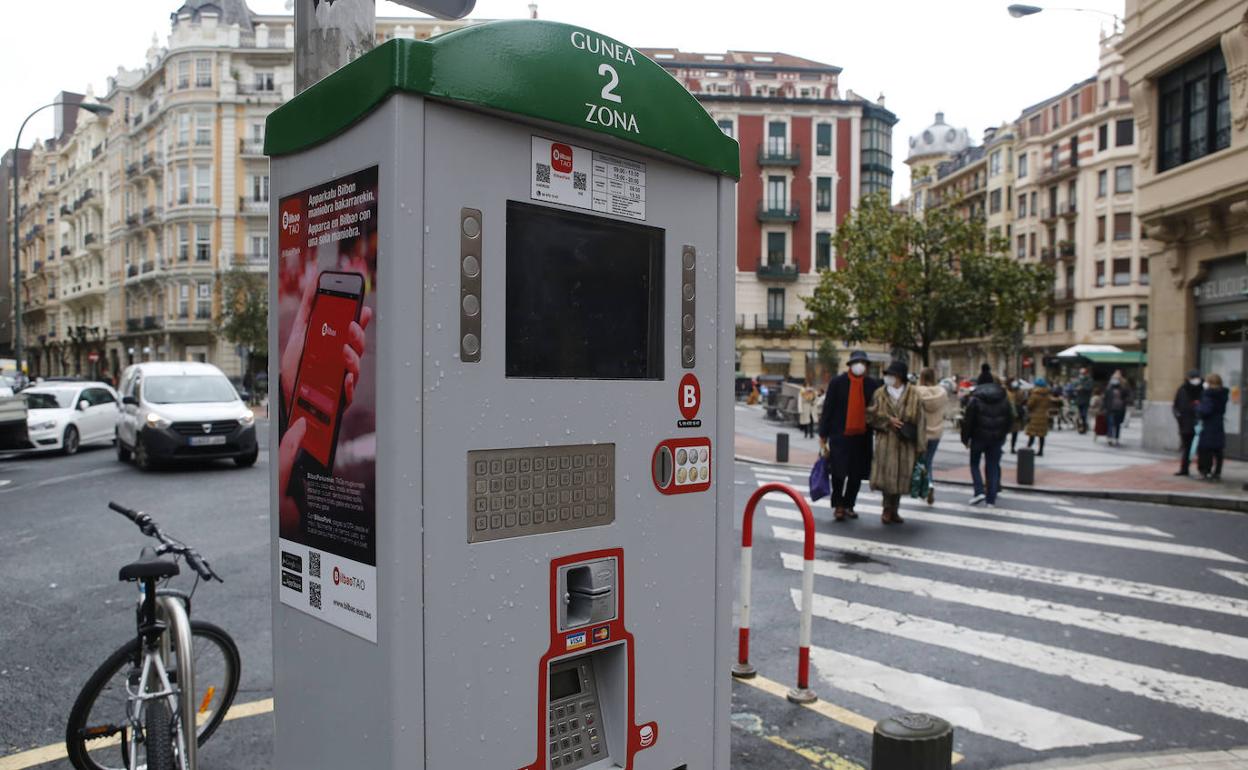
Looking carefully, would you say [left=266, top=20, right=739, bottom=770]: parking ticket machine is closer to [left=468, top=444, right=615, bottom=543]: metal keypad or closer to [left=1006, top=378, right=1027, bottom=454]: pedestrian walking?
[left=468, top=444, right=615, bottom=543]: metal keypad

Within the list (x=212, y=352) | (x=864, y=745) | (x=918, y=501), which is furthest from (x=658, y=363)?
(x=212, y=352)

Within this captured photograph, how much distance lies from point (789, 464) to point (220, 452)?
1000 centimetres

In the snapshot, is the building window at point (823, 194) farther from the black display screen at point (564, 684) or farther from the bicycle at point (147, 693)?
the black display screen at point (564, 684)

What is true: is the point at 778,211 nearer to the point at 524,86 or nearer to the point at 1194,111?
the point at 1194,111

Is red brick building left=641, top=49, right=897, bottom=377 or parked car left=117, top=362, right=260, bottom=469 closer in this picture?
parked car left=117, top=362, right=260, bottom=469

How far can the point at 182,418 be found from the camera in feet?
44.9

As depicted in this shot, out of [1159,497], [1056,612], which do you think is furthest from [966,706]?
[1159,497]

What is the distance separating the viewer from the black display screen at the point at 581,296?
87.6 inches

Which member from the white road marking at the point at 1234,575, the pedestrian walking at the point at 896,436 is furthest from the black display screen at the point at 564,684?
the pedestrian walking at the point at 896,436

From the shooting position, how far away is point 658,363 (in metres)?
2.55

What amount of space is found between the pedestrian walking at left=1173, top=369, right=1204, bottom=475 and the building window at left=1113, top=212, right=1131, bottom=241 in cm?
4928

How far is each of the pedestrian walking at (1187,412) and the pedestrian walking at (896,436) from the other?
761cm

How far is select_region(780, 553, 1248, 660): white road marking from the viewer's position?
5719 mm

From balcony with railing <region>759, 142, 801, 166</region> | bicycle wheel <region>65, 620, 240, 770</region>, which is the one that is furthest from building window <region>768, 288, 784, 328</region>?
bicycle wheel <region>65, 620, 240, 770</region>
